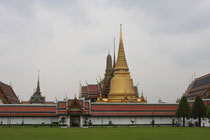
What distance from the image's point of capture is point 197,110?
47.9 m

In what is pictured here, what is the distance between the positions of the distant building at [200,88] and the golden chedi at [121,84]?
15234 millimetres

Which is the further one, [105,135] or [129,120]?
[129,120]

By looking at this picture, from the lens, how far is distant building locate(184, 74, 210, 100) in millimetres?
66688

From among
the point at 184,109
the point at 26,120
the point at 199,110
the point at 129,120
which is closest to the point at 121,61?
the point at 129,120

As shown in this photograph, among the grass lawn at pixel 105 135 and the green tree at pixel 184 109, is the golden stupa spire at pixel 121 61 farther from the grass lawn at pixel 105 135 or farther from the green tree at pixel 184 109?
the grass lawn at pixel 105 135

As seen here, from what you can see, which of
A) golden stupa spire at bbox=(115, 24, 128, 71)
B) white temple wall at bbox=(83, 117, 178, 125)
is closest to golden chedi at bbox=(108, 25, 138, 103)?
golden stupa spire at bbox=(115, 24, 128, 71)

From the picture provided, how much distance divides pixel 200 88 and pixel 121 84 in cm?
1892

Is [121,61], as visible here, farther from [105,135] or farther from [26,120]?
[105,135]

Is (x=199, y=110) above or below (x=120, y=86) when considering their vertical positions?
below

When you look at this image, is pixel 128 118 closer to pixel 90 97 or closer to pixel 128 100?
pixel 128 100

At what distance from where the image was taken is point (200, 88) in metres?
72.2

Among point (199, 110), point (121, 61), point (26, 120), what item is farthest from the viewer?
point (121, 61)

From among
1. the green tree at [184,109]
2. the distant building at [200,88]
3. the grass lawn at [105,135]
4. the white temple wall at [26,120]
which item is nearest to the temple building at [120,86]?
the distant building at [200,88]

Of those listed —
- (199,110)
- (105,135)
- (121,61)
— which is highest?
(121,61)
